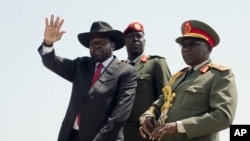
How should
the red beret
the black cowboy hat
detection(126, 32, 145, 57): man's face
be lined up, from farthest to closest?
1. the red beret
2. detection(126, 32, 145, 57): man's face
3. the black cowboy hat

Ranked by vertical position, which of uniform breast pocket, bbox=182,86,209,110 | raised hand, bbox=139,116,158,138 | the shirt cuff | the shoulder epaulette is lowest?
raised hand, bbox=139,116,158,138

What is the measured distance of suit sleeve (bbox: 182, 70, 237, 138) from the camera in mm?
5141

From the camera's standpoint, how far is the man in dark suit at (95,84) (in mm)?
6008

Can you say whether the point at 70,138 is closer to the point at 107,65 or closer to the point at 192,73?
the point at 107,65

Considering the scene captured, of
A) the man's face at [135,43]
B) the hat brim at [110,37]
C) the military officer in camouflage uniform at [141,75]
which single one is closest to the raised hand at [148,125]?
the military officer in camouflage uniform at [141,75]

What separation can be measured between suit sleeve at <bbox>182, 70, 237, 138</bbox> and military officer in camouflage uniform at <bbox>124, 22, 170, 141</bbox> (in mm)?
1751

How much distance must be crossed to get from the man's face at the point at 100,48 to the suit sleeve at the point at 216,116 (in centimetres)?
162

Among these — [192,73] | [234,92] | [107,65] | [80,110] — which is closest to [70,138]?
[80,110]

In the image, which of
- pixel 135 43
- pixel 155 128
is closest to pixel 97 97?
pixel 155 128

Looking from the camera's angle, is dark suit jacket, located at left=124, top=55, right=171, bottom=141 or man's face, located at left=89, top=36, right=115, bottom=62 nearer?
man's face, located at left=89, top=36, right=115, bottom=62

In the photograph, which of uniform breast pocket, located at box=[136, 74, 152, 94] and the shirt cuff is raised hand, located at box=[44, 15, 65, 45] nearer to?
uniform breast pocket, located at box=[136, 74, 152, 94]

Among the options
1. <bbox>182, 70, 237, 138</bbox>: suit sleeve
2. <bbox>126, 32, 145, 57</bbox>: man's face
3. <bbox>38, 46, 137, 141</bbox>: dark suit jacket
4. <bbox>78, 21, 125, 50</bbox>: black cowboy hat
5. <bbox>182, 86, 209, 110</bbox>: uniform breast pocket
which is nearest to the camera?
<bbox>182, 70, 237, 138</bbox>: suit sleeve

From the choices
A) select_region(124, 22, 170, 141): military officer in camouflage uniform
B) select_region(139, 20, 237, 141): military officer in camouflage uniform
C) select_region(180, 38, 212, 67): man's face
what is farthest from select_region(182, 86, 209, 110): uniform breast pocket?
select_region(124, 22, 170, 141): military officer in camouflage uniform

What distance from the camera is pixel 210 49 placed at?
587 cm
